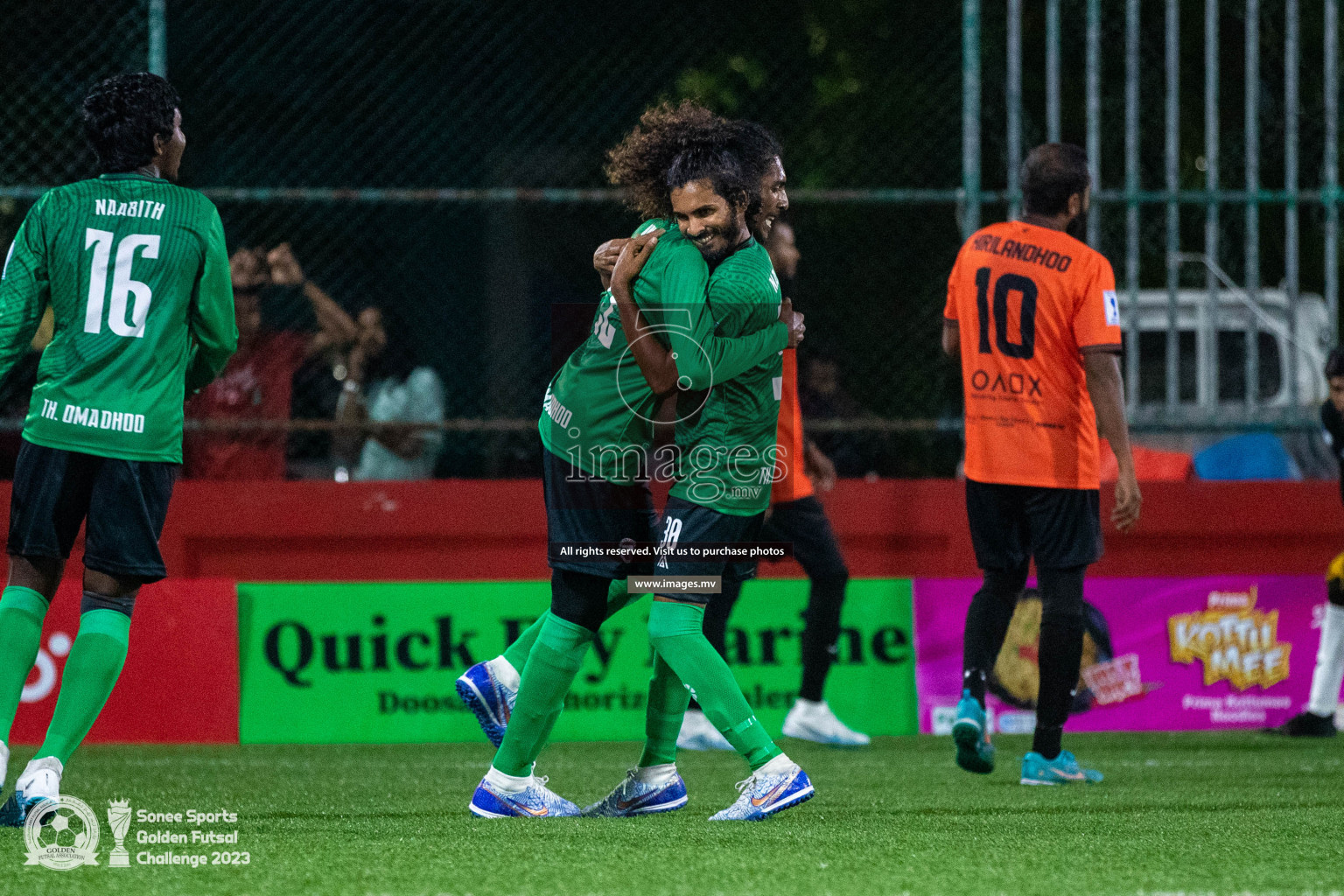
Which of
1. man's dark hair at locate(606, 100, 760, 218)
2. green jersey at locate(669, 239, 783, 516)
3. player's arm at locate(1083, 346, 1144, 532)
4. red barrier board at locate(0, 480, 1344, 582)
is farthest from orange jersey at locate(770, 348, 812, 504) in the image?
green jersey at locate(669, 239, 783, 516)

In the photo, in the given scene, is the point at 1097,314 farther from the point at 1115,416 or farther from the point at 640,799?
the point at 640,799

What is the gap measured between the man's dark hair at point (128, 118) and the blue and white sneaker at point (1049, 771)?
327 cm

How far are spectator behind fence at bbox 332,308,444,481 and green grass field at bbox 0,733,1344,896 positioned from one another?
1.95 m

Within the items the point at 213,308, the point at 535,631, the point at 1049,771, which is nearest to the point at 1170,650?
the point at 1049,771

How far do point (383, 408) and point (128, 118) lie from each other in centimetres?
396

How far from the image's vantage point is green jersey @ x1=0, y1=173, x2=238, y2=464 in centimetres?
430

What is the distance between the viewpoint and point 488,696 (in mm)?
4812

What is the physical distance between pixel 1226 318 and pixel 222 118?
535 centimetres

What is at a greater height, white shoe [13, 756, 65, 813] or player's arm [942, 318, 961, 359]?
player's arm [942, 318, 961, 359]

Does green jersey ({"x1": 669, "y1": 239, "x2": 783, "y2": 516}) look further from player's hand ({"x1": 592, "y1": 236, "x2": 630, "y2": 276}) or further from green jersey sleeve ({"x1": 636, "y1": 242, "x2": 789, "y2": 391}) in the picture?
player's hand ({"x1": 592, "y1": 236, "x2": 630, "y2": 276})

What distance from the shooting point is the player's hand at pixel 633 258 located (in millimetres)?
4305

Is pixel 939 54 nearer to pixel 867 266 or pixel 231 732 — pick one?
pixel 867 266

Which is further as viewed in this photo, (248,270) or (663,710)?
(248,270)

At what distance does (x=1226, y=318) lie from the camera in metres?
8.70
